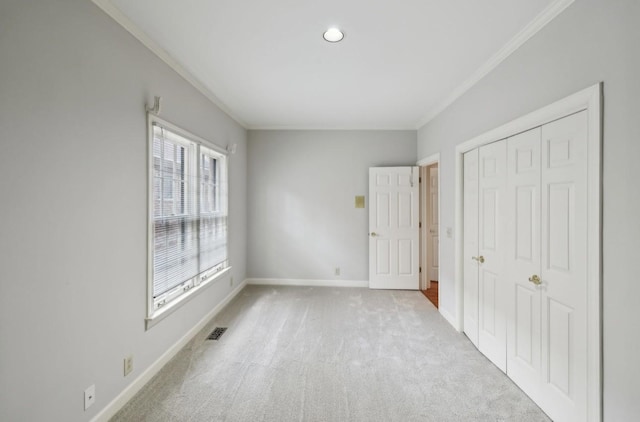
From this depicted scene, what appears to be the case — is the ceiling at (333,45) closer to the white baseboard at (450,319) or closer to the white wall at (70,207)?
the white wall at (70,207)

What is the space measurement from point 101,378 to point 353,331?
7.48 ft

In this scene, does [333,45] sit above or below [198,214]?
above

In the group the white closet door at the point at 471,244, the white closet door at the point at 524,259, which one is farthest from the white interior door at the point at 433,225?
the white closet door at the point at 524,259

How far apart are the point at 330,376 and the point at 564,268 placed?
189cm

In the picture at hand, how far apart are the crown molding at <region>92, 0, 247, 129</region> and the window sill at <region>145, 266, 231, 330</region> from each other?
220 centimetres

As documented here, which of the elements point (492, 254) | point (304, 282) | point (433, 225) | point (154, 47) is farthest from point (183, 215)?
point (433, 225)

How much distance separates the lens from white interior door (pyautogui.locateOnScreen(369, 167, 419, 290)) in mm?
4605

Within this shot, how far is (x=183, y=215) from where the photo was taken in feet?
9.23

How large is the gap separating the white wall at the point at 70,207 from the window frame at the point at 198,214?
6 cm

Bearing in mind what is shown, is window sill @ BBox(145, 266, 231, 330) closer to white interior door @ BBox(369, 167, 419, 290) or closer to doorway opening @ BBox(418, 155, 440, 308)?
white interior door @ BBox(369, 167, 419, 290)

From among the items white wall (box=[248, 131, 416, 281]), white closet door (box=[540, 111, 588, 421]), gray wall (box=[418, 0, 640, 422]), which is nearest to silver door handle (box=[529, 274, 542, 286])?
white closet door (box=[540, 111, 588, 421])

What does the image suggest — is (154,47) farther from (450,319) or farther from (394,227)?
(450,319)

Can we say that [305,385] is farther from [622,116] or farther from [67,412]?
[622,116]

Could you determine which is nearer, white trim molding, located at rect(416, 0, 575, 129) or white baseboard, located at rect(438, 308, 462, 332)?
white trim molding, located at rect(416, 0, 575, 129)
